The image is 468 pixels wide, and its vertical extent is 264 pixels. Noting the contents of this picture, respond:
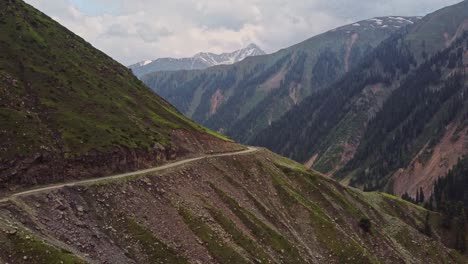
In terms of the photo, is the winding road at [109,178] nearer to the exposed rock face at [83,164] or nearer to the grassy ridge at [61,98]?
the exposed rock face at [83,164]

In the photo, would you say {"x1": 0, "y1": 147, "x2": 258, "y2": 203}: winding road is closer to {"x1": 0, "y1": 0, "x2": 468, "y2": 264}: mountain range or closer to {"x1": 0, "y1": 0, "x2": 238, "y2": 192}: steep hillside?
{"x1": 0, "y1": 0, "x2": 468, "y2": 264}: mountain range

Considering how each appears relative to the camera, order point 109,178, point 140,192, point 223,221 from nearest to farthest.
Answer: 1. point 140,192
2. point 109,178
3. point 223,221

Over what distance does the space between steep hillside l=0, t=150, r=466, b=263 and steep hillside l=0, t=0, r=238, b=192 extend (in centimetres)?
755

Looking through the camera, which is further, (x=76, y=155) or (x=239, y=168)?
(x=239, y=168)

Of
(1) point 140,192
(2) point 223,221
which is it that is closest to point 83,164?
(1) point 140,192

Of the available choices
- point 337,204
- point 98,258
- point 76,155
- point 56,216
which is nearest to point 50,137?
point 76,155

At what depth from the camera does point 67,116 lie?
9156 centimetres

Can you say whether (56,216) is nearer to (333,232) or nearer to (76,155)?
(76,155)

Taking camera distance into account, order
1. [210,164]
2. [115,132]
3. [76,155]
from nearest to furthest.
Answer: [76,155]
[115,132]
[210,164]

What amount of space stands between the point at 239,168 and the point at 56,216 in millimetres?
51572

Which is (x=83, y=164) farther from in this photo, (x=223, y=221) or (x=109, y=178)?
(x=223, y=221)

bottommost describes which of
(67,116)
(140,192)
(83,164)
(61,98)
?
(140,192)

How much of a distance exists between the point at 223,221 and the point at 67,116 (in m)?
37.5

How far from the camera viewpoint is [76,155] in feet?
267
